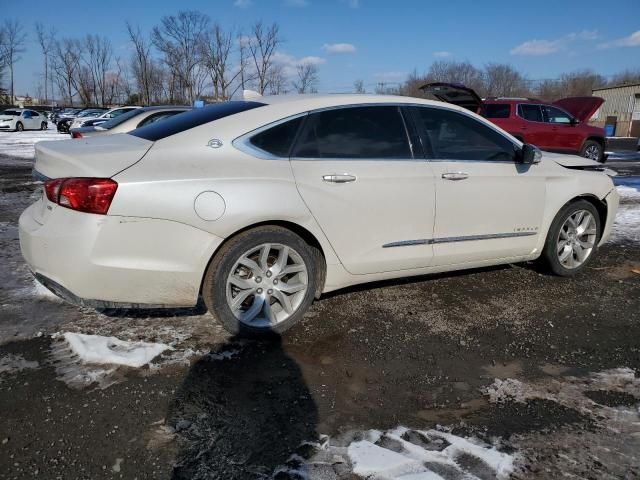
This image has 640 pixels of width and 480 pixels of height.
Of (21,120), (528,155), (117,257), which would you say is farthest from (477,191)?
(21,120)

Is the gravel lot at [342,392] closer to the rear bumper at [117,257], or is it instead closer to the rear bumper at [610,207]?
the rear bumper at [117,257]

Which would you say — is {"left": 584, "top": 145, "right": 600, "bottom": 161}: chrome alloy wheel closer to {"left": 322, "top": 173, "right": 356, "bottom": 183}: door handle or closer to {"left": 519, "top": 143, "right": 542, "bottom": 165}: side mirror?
{"left": 519, "top": 143, "right": 542, "bottom": 165}: side mirror

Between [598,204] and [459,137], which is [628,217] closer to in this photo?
[598,204]

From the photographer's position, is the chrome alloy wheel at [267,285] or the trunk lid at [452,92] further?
the trunk lid at [452,92]

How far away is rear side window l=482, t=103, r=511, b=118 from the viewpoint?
13.6 meters

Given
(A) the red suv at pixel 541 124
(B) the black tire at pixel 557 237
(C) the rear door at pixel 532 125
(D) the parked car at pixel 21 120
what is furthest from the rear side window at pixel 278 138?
(D) the parked car at pixel 21 120

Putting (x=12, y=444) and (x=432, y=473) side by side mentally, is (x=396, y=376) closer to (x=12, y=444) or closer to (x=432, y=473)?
(x=432, y=473)

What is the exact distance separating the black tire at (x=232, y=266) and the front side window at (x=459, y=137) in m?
1.33

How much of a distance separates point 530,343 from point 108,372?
2727 millimetres

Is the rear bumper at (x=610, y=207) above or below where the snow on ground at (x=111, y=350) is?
above

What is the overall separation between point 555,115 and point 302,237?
1314 cm

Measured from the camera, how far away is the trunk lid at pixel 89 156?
2840 millimetres

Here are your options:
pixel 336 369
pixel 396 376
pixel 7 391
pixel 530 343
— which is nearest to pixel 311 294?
pixel 336 369

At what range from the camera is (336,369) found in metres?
2.98
